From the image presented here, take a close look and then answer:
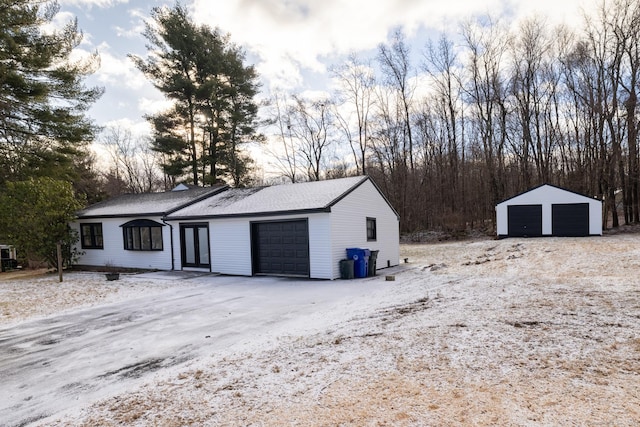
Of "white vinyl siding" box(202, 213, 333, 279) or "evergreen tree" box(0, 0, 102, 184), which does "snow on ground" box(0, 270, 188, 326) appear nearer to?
"white vinyl siding" box(202, 213, 333, 279)

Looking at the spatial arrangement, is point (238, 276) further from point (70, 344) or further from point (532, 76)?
point (532, 76)

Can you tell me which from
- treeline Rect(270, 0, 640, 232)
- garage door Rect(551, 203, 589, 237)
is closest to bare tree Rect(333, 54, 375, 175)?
treeline Rect(270, 0, 640, 232)

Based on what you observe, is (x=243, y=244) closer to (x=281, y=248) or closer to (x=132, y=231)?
(x=281, y=248)

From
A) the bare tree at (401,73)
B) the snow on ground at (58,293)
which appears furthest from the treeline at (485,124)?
the snow on ground at (58,293)

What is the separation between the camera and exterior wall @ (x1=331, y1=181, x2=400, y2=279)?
11.7 metres

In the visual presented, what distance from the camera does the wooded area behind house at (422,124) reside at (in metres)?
24.8

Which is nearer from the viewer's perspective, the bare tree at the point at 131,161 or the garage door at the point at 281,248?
the garage door at the point at 281,248

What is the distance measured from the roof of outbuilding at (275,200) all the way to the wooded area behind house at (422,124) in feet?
27.2

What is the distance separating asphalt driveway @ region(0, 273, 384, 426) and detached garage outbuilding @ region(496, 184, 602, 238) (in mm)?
16703

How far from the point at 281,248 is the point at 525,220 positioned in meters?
17.5

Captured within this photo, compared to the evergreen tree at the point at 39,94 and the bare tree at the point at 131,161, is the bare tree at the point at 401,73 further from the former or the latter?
the bare tree at the point at 131,161

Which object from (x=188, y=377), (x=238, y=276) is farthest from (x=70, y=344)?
(x=238, y=276)

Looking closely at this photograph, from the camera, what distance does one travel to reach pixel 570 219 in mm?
21609

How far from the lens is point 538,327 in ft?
16.7
